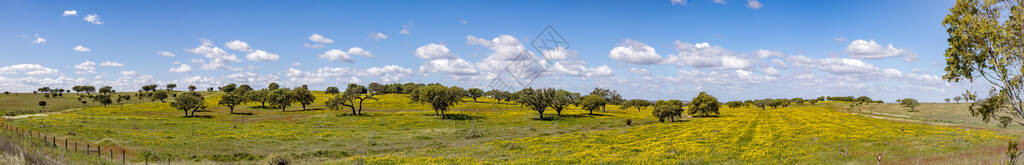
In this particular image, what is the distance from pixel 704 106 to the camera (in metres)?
118

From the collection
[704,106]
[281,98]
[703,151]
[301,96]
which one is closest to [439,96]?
[301,96]

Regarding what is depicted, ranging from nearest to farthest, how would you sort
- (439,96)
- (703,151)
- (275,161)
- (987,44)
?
(987,44)
(275,161)
(703,151)
(439,96)

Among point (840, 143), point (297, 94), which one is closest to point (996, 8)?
point (840, 143)

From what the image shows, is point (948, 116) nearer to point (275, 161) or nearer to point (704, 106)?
point (704, 106)

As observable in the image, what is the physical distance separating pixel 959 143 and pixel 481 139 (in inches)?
2071

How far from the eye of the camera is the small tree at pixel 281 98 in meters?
116

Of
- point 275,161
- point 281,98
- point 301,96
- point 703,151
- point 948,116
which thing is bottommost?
point 948,116

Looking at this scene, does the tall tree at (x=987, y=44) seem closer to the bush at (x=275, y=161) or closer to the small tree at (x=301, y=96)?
the bush at (x=275, y=161)

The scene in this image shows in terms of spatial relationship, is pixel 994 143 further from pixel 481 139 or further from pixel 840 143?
pixel 481 139

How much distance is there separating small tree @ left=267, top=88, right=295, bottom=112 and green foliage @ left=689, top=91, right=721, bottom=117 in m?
112

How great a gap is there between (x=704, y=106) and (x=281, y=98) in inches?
4492

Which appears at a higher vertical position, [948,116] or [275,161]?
[275,161]

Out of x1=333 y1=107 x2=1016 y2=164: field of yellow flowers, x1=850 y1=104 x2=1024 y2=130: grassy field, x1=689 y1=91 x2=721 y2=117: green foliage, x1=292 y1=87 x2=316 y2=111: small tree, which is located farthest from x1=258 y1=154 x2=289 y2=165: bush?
x1=689 y1=91 x2=721 y2=117: green foliage

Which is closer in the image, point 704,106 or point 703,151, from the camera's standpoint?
point 703,151
